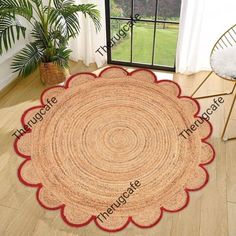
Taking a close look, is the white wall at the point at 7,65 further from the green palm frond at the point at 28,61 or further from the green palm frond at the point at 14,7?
the green palm frond at the point at 14,7

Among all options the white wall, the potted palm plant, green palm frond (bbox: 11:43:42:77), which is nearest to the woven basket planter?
the potted palm plant

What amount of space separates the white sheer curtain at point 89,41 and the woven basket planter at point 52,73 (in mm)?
325

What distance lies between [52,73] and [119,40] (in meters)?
1.16

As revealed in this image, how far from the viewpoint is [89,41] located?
3.01 metres

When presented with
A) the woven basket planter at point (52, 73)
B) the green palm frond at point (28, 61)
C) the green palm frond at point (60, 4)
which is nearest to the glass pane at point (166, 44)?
the woven basket planter at point (52, 73)

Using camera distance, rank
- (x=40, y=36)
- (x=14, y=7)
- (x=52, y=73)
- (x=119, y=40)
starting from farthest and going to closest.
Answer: (x=119, y=40), (x=52, y=73), (x=40, y=36), (x=14, y=7)

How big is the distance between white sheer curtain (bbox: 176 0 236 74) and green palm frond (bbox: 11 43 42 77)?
1.30 m

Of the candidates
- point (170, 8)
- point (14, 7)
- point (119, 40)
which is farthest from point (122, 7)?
point (14, 7)

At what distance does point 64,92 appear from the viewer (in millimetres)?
2807

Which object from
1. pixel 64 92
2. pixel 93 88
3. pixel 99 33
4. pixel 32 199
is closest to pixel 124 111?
pixel 93 88

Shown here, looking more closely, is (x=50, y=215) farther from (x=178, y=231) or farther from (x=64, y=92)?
(x=64, y=92)

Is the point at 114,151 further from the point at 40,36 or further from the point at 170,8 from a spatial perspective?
the point at 170,8

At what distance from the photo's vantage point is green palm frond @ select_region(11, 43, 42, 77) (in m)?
2.46

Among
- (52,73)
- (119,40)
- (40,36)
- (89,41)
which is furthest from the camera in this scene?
(119,40)
